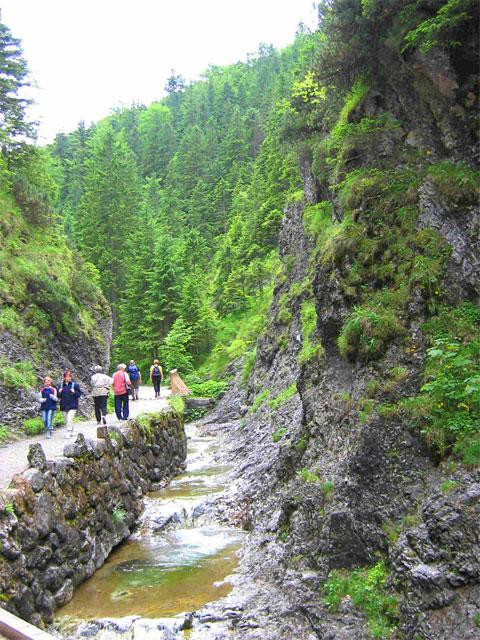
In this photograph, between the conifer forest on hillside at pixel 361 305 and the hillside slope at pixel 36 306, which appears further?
the hillside slope at pixel 36 306

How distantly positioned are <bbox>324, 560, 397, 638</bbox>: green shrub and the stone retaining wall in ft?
14.8

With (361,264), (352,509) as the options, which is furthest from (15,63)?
(352,509)

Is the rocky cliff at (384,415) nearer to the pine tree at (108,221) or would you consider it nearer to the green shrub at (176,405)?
the green shrub at (176,405)

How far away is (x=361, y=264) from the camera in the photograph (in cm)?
1124

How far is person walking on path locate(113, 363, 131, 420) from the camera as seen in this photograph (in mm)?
17156

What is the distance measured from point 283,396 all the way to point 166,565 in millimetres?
9674

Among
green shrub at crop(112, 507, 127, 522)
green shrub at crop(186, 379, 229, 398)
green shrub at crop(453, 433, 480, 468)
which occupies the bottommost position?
green shrub at crop(112, 507, 127, 522)

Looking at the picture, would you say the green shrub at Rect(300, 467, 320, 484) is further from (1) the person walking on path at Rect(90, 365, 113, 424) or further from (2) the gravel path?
(1) the person walking on path at Rect(90, 365, 113, 424)

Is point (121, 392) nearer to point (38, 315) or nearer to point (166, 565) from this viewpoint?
Result: point (166, 565)

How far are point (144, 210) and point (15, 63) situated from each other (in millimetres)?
30344

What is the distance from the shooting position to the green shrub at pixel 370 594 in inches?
273

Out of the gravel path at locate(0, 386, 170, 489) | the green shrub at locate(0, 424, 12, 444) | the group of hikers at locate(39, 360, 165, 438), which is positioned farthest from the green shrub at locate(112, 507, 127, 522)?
the green shrub at locate(0, 424, 12, 444)

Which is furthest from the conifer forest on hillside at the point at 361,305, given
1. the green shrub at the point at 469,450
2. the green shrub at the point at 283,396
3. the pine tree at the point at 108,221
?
the pine tree at the point at 108,221

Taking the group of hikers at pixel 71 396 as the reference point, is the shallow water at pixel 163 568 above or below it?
below
